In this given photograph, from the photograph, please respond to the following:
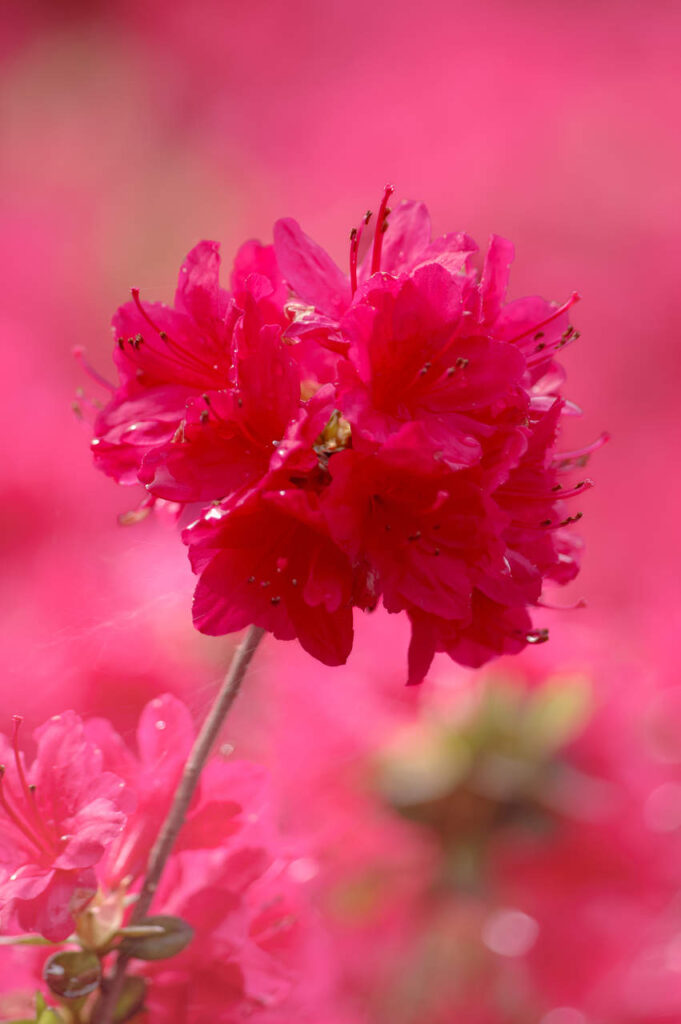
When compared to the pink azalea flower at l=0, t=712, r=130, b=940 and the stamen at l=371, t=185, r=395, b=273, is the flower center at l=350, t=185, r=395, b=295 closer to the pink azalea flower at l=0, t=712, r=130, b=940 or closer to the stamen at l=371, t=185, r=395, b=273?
the stamen at l=371, t=185, r=395, b=273

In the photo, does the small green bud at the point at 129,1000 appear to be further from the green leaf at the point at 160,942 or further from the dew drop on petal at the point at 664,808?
the dew drop on petal at the point at 664,808

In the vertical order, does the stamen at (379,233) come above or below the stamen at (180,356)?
above

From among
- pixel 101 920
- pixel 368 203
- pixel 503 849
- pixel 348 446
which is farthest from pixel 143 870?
pixel 368 203

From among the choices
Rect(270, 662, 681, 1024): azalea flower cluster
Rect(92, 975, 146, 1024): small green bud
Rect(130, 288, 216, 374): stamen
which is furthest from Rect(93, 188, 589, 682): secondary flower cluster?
Rect(270, 662, 681, 1024): azalea flower cluster

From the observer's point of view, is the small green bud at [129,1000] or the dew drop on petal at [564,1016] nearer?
the small green bud at [129,1000]

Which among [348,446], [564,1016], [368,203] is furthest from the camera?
[368,203]

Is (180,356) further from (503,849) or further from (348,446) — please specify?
(503,849)

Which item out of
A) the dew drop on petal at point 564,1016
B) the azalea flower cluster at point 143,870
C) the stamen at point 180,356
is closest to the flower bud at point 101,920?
the azalea flower cluster at point 143,870
